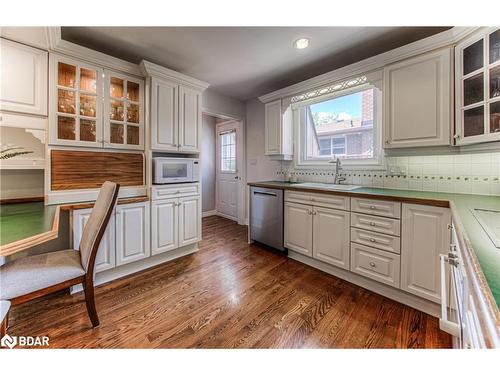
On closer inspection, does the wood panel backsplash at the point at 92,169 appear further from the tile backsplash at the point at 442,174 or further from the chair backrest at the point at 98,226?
the tile backsplash at the point at 442,174

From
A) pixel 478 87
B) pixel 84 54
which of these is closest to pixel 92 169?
pixel 84 54

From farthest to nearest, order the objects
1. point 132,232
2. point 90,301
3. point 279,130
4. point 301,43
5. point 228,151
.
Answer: point 228,151
point 279,130
point 132,232
point 301,43
point 90,301

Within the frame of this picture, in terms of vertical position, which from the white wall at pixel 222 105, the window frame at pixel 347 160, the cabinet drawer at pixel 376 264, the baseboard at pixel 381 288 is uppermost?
the white wall at pixel 222 105

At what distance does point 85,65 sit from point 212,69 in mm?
1328

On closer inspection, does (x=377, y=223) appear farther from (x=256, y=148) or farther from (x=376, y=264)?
(x=256, y=148)

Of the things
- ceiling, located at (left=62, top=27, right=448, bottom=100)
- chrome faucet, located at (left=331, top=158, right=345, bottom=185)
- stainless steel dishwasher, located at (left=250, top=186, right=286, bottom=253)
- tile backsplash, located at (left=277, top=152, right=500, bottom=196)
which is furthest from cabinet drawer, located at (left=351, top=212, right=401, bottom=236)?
ceiling, located at (left=62, top=27, right=448, bottom=100)

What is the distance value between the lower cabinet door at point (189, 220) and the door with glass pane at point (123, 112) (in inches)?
33.0

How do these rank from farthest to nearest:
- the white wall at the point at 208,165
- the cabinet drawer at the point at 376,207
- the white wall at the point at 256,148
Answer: the white wall at the point at 208,165
the white wall at the point at 256,148
the cabinet drawer at the point at 376,207

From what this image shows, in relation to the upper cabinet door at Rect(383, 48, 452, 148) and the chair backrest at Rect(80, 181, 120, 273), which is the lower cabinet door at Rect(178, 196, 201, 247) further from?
the upper cabinet door at Rect(383, 48, 452, 148)

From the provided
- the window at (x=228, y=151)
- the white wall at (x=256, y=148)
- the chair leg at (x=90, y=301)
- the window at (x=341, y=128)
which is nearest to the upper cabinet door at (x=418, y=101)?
the window at (x=341, y=128)

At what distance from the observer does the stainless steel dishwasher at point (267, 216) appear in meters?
2.74

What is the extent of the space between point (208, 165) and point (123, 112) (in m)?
2.64

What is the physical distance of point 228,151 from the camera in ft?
15.5
